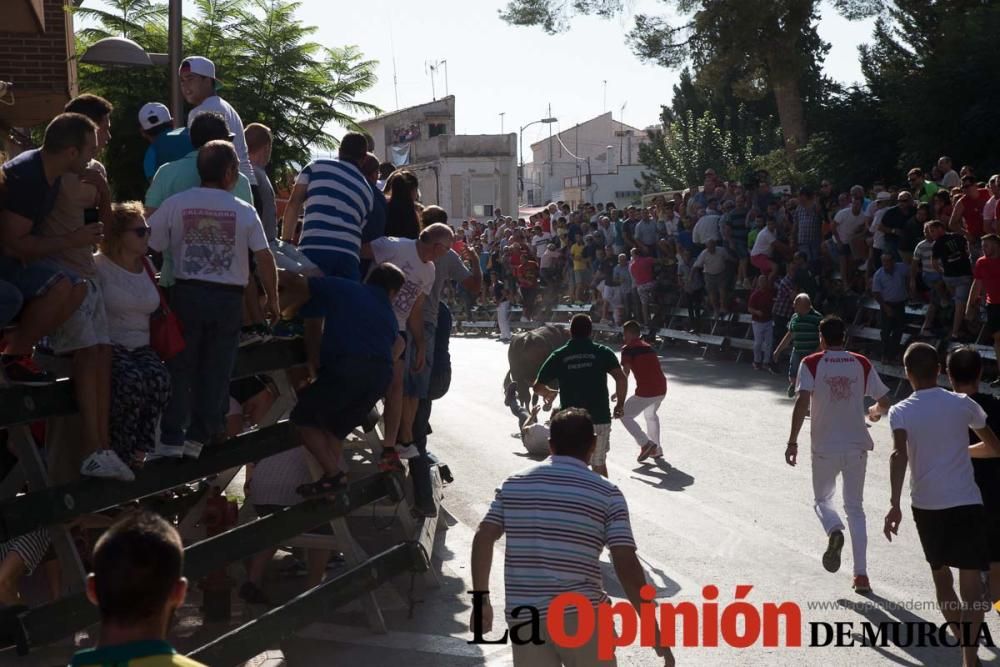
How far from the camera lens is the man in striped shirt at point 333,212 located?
9.01 meters

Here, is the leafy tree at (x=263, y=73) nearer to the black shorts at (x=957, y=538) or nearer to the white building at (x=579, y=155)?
the black shorts at (x=957, y=538)

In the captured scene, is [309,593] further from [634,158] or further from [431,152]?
[634,158]

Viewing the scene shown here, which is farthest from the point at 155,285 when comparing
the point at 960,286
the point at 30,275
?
the point at 960,286

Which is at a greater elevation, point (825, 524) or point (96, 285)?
point (96, 285)

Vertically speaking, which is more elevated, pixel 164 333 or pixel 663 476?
pixel 164 333

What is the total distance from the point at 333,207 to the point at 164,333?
2.33 m

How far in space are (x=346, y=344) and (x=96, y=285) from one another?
182 cm

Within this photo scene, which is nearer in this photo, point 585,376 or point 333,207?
point 333,207

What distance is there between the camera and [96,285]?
22.5ft

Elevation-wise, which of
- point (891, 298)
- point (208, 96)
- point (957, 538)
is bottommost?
point (957, 538)

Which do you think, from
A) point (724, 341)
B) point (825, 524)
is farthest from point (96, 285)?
point (724, 341)

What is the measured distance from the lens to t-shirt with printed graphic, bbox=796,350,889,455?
952 cm

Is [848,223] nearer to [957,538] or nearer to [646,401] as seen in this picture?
[646,401]

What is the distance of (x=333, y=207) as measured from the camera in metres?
9.12
